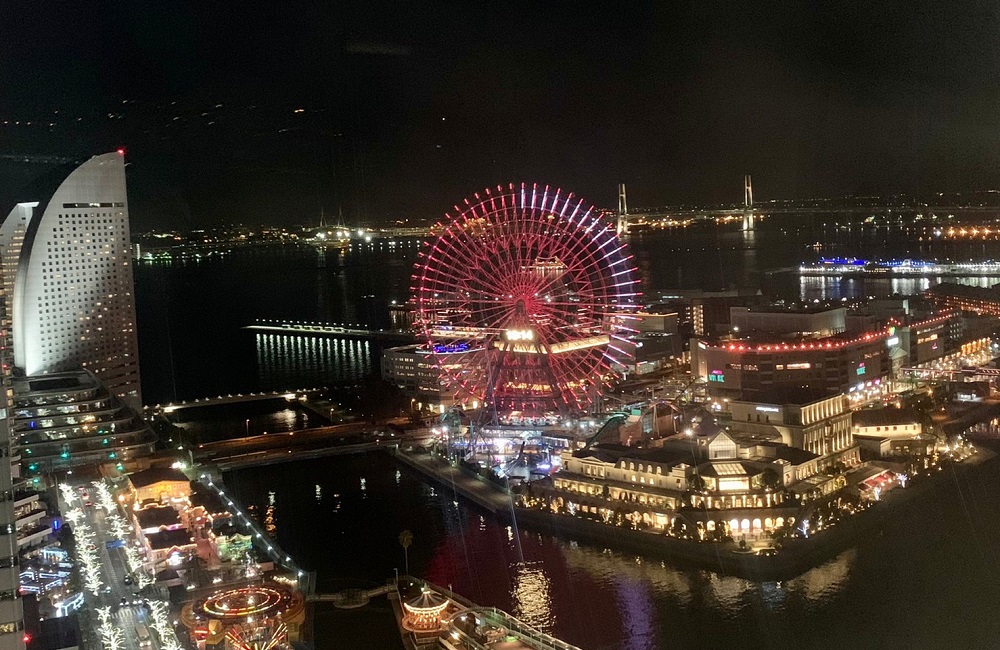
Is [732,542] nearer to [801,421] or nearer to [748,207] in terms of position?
[801,421]

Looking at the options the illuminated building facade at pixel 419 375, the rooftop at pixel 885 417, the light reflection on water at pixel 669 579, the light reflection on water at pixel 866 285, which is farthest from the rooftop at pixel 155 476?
the light reflection on water at pixel 866 285

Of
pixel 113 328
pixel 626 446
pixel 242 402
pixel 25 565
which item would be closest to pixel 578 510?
pixel 626 446

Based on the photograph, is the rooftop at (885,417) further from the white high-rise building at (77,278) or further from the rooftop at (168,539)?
the white high-rise building at (77,278)

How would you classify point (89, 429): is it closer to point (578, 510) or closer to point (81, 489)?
point (81, 489)

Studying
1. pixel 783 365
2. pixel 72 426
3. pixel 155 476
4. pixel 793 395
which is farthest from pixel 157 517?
pixel 783 365

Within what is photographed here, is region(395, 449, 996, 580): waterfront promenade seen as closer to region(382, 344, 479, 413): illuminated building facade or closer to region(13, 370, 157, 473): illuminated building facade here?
region(13, 370, 157, 473): illuminated building facade

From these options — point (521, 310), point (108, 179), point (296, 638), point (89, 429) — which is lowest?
point (296, 638)

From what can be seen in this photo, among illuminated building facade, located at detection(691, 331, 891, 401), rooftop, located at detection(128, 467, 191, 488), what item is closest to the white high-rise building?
rooftop, located at detection(128, 467, 191, 488)
